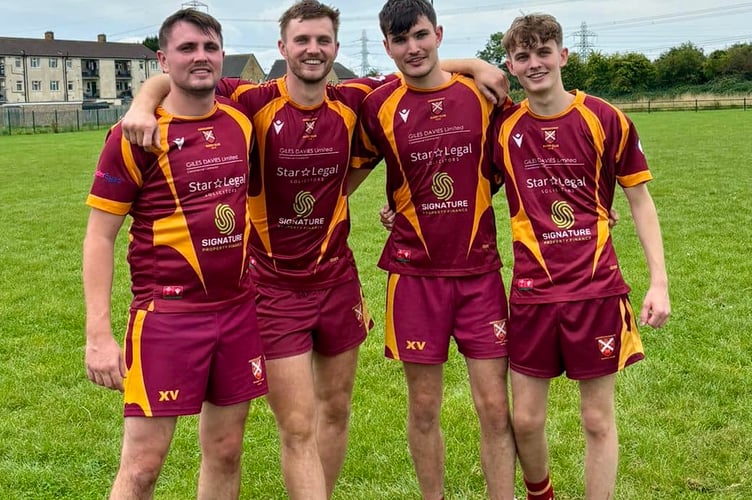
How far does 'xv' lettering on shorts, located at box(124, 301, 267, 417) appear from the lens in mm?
3377

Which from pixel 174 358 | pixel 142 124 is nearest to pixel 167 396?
pixel 174 358

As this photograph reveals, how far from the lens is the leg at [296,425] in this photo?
3773 mm

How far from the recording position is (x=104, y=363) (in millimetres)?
3352

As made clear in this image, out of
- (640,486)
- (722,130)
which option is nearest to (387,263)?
(640,486)

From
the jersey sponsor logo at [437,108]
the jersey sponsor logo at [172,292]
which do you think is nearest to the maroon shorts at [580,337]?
the jersey sponsor logo at [437,108]

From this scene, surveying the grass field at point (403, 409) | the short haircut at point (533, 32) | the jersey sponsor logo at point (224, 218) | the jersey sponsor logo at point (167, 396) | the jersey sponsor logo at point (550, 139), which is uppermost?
the short haircut at point (533, 32)

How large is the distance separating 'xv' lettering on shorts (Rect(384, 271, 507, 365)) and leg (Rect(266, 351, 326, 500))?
61cm

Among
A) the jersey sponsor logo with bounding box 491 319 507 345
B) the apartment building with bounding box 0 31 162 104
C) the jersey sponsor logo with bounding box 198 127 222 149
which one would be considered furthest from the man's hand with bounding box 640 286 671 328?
the apartment building with bounding box 0 31 162 104

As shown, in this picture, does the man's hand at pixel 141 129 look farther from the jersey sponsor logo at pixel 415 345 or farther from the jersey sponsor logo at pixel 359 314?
the jersey sponsor logo at pixel 415 345

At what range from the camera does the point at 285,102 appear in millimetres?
3990

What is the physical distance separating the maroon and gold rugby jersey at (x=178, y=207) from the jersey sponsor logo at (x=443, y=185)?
1.12m

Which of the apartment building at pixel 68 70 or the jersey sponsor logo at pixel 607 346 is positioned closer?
the jersey sponsor logo at pixel 607 346

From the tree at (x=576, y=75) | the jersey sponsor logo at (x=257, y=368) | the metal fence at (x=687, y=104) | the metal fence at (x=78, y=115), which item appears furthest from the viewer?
the tree at (x=576, y=75)

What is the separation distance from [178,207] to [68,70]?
340 feet
